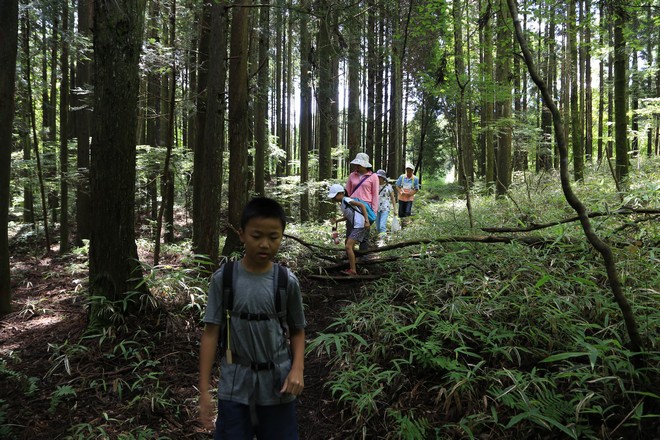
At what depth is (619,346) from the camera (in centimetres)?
289

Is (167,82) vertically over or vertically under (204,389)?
over

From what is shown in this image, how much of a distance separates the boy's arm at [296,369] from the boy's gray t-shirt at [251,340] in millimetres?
52

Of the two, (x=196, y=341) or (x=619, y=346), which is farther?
(x=196, y=341)

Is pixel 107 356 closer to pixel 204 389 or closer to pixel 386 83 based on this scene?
pixel 204 389

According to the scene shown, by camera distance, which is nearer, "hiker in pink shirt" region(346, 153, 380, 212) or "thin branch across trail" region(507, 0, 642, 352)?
"thin branch across trail" region(507, 0, 642, 352)

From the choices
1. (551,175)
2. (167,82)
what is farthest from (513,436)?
(167,82)

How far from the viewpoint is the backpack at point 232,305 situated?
1938 mm

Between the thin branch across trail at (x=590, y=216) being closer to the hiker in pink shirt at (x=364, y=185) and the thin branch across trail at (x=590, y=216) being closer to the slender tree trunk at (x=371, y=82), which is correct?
the hiker in pink shirt at (x=364, y=185)

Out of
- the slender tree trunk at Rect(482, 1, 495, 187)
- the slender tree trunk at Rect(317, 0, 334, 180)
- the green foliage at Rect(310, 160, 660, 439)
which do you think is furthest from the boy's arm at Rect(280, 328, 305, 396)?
the slender tree trunk at Rect(317, 0, 334, 180)

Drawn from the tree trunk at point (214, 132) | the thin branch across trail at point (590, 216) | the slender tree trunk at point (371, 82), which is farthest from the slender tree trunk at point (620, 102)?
the slender tree trunk at point (371, 82)

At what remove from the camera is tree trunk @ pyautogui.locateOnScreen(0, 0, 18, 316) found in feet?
17.7

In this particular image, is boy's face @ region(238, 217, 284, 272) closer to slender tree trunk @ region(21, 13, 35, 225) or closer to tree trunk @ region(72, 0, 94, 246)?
slender tree trunk @ region(21, 13, 35, 225)

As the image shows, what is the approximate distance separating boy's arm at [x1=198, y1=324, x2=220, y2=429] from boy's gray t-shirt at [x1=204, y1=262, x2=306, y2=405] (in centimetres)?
5

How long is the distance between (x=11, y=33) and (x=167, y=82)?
9082mm
